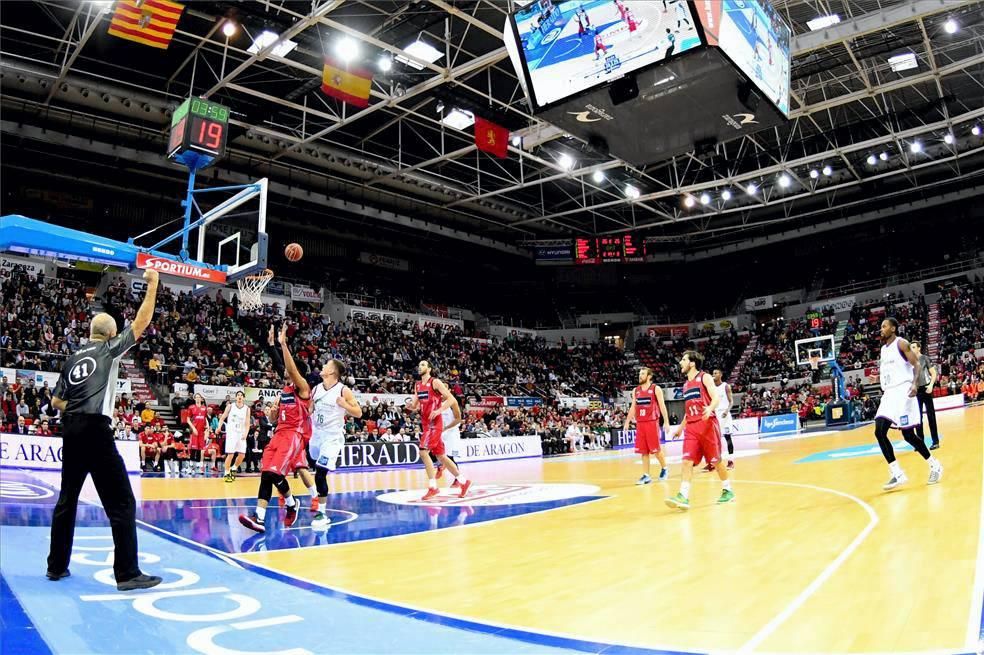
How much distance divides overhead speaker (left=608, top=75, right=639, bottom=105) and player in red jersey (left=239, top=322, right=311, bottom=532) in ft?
25.1

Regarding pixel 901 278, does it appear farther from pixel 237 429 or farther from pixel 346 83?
pixel 237 429

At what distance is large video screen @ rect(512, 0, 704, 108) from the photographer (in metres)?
10.7

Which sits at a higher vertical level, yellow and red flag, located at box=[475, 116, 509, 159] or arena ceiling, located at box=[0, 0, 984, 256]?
arena ceiling, located at box=[0, 0, 984, 256]

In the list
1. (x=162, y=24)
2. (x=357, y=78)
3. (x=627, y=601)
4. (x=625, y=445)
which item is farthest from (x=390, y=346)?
(x=627, y=601)

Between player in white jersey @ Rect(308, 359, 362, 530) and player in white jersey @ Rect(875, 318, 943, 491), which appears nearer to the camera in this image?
player in white jersey @ Rect(875, 318, 943, 491)

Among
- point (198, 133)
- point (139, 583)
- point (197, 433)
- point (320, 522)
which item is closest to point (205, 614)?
point (139, 583)

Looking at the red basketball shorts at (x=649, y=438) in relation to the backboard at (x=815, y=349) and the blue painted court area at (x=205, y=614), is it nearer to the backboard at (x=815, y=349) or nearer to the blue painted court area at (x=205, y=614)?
the blue painted court area at (x=205, y=614)

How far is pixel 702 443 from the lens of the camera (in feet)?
24.8

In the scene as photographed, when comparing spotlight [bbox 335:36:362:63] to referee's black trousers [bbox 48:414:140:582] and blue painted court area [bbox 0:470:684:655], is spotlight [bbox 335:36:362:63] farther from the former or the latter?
referee's black trousers [bbox 48:414:140:582]

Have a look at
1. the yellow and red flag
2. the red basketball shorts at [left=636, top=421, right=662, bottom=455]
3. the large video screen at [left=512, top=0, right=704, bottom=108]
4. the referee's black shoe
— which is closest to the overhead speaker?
the large video screen at [left=512, top=0, right=704, bottom=108]

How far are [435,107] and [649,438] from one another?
1618cm

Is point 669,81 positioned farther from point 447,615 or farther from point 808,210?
point 808,210

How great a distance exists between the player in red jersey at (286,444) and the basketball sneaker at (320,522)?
0.23 metres

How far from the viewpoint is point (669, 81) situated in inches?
470
